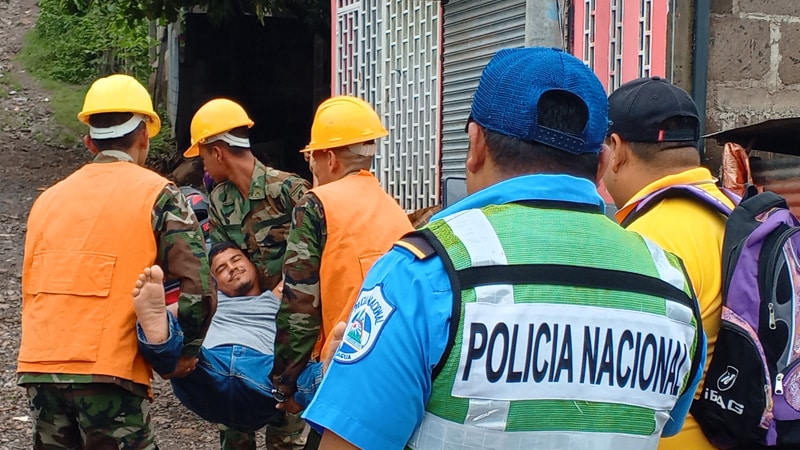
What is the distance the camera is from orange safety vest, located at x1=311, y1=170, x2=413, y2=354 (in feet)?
11.6

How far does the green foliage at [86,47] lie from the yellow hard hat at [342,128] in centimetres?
1221

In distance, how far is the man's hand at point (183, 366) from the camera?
3.49m

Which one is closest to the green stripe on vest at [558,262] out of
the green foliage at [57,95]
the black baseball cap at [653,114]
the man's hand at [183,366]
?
the black baseball cap at [653,114]

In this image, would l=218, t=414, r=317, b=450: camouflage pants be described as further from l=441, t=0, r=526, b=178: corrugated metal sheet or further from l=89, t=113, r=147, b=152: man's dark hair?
l=441, t=0, r=526, b=178: corrugated metal sheet

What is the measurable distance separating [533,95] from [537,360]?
0.46m

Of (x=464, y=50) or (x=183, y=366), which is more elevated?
(x=464, y=50)

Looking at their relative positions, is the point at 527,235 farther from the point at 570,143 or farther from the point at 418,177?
the point at 418,177

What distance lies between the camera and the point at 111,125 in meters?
3.46

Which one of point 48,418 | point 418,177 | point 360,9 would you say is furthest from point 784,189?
point 360,9

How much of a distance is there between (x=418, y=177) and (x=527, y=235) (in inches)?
238

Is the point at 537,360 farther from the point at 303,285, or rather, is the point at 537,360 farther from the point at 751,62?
the point at 751,62

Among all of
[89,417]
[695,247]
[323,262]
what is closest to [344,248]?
[323,262]

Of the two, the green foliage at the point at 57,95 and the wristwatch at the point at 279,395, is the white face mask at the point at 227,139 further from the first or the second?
the green foliage at the point at 57,95

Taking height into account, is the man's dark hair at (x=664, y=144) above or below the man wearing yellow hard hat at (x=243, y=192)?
above
